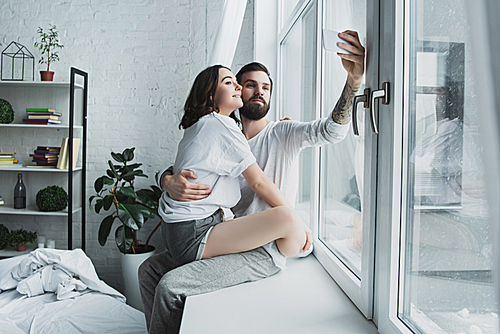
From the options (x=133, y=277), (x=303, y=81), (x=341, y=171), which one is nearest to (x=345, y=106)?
(x=341, y=171)

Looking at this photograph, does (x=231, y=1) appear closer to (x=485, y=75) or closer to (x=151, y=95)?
(x=151, y=95)

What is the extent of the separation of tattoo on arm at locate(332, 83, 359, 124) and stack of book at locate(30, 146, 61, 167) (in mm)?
2556

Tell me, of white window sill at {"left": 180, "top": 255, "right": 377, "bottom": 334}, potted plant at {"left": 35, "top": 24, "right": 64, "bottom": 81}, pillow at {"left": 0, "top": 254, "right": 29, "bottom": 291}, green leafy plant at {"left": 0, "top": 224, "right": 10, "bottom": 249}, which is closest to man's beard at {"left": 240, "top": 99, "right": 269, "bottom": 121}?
white window sill at {"left": 180, "top": 255, "right": 377, "bottom": 334}

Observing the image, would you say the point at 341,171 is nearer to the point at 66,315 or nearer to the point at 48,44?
the point at 66,315

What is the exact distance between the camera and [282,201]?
1517mm

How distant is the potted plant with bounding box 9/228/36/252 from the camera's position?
2.95 m

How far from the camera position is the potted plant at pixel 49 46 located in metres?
2.99

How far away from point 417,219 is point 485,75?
54 centimetres

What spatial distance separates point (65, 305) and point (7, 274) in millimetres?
526

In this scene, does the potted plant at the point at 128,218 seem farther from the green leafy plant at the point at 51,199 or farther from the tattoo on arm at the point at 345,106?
the tattoo on arm at the point at 345,106

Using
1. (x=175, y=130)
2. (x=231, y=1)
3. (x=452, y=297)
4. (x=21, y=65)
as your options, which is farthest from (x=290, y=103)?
(x=21, y=65)

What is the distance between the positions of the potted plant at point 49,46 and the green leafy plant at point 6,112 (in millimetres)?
376

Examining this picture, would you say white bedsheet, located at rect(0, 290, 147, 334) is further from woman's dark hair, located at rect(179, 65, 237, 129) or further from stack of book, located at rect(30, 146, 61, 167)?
stack of book, located at rect(30, 146, 61, 167)

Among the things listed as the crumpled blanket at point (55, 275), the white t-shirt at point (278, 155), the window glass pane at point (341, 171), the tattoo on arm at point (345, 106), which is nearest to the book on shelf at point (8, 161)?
the crumpled blanket at point (55, 275)
